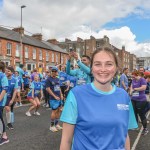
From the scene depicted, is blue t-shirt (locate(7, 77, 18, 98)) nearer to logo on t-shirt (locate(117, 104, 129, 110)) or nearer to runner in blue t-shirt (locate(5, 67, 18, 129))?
runner in blue t-shirt (locate(5, 67, 18, 129))

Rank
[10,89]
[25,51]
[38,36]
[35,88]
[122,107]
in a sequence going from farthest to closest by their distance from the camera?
[38,36] → [25,51] → [35,88] → [10,89] → [122,107]

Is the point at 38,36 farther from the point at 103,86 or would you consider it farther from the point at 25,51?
the point at 103,86

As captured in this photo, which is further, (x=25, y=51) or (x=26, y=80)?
(x=25, y=51)

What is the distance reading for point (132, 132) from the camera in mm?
9141

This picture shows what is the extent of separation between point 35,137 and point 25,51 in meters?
36.9

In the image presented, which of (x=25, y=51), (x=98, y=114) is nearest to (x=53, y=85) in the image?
(x=98, y=114)

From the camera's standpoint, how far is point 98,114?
2264 millimetres

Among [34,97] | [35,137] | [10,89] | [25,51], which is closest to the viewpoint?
[35,137]

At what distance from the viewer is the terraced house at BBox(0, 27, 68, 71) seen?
39.3 m

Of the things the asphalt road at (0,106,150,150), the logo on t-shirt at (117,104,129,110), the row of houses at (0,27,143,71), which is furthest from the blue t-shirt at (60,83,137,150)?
the row of houses at (0,27,143,71)

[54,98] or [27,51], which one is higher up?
[27,51]

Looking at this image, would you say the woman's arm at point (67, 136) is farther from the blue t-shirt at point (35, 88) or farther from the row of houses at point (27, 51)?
the row of houses at point (27, 51)

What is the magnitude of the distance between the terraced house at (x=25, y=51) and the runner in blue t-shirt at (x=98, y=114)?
31.9 metres

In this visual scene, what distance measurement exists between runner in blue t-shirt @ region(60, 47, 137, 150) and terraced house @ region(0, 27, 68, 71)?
105 feet
